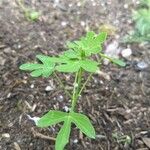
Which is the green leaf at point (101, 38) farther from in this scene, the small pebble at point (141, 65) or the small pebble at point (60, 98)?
the small pebble at point (141, 65)

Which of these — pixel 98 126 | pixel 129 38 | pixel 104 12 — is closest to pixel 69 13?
pixel 104 12

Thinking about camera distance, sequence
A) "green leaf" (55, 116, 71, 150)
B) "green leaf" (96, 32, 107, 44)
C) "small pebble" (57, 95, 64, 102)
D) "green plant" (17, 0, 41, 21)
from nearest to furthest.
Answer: "green leaf" (55, 116, 71, 150) < "green leaf" (96, 32, 107, 44) < "small pebble" (57, 95, 64, 102) < "green plant" (17, 0, 41, 21)

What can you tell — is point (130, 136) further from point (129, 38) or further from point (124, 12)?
point (124, 12)

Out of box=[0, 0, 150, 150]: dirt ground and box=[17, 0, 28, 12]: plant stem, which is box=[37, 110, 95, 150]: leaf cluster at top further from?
box=[17, 0, 28, 12]: plant stem

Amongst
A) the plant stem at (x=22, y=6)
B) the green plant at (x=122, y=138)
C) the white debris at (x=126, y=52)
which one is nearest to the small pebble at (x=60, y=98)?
the green plant at (x=122, y=138)

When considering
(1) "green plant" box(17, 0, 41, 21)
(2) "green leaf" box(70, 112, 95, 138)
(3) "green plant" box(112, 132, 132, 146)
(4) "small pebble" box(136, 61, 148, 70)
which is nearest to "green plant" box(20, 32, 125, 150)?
(2) "green leaf" box(70, 112, 95, 138)
